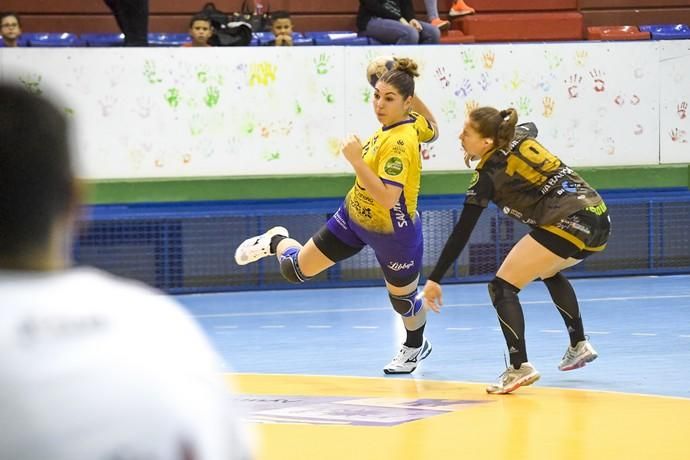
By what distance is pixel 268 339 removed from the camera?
30.7 feet

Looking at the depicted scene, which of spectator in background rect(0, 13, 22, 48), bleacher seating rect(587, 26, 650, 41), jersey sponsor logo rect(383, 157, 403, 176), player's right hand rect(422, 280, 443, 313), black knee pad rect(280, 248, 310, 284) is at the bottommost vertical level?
black knee pad rect(280, 248, 310, 284)

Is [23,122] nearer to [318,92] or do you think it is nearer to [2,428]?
[2,428]

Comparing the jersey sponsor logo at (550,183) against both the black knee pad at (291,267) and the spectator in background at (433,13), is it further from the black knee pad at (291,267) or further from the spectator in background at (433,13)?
the spectator in background at (433,13)

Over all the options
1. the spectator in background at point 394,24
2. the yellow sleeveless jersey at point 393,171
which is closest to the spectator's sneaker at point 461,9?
the spectator in background at point 394,24

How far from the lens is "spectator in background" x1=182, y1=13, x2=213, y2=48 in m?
12.5

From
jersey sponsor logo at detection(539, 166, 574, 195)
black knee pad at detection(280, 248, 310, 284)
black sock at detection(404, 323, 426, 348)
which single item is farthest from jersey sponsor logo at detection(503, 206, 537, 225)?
black knee pad at detection(280, 248, 310, 284)

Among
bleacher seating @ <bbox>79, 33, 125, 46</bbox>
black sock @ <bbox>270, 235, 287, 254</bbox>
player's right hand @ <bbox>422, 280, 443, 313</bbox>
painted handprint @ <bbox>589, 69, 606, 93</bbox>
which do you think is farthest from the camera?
painted handprint @ <bbox>589, 69, 606, 93</bbox>

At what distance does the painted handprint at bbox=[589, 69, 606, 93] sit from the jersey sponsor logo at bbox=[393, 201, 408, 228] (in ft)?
21.1

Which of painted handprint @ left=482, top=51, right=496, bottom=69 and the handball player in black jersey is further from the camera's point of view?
painted handprint @ left=482, top=51, right=496, bottom=69

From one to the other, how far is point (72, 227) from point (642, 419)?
4.85 metres

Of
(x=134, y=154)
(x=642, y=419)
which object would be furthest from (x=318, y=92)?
(x=642, y=419)

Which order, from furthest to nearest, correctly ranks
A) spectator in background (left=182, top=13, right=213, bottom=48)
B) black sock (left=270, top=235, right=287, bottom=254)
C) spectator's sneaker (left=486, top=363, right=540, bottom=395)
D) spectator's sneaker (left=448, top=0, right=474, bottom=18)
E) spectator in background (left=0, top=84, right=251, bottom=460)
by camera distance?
spectator's sneaker (left=448, top=0, right=474, bottom=18), spectator in background (left=182, top=13, right=213, bottom=48), black sock (left=270, top=235, right=287, bottom=254), spectator's sneaker (left=486, top=363, right=540, bottom=395), spectator in background (left=0, top=84, right=251, bottom=460)

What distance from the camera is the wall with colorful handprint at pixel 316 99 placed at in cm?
1211

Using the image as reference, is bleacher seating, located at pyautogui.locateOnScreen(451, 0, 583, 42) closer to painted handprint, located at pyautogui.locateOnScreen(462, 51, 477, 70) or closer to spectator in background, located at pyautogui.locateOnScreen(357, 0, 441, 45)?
spectator in background, located at pyautogui.locateOnScreen(357, 0, 441, 45)
